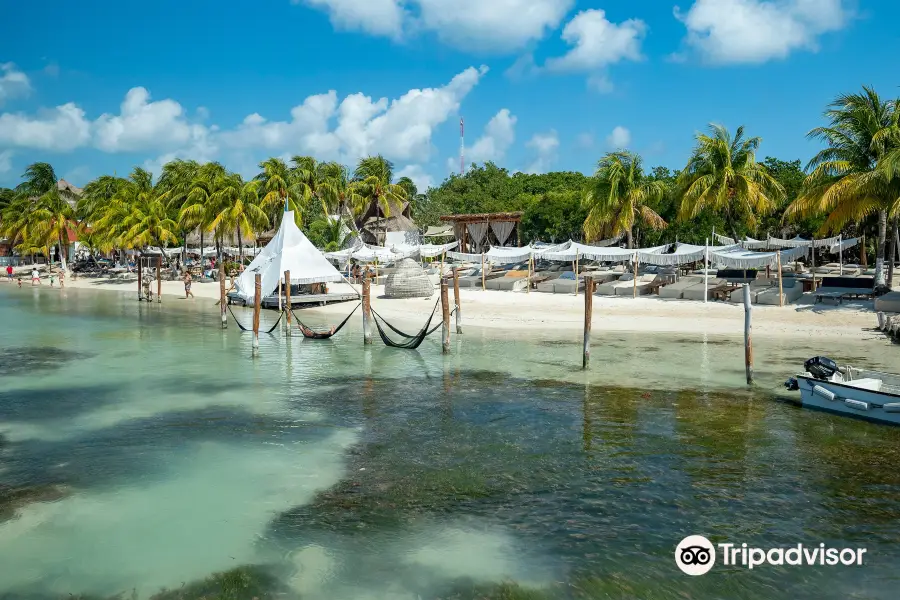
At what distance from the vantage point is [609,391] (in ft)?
49.7

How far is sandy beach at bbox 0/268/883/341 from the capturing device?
22406 millimetres

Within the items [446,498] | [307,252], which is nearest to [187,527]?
[446,498]

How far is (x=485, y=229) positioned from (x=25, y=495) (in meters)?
41.5

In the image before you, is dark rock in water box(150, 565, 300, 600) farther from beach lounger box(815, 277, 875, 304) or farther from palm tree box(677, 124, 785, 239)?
palm tree box(677, 124, 785, 239)

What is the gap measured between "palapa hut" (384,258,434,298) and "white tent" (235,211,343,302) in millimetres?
3880

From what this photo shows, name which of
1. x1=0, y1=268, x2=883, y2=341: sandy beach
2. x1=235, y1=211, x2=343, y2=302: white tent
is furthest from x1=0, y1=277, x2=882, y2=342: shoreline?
x1=235, y1=211, x2=343, y2=302: white tent

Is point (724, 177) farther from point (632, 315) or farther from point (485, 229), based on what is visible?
point (485, 229)

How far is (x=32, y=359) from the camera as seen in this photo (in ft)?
66.2

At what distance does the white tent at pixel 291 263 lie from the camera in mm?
29375

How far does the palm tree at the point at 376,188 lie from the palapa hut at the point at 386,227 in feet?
0.67

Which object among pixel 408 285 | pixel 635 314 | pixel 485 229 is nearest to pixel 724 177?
pixel 635 314

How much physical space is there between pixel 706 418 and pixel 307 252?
20827 millimetres

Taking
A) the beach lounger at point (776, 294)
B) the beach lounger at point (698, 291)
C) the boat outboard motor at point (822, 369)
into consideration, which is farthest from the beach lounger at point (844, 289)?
the boat outboard motor at point (822, 369)

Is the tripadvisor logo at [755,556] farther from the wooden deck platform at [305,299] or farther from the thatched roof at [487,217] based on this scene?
the thatched roof at [487,217]
